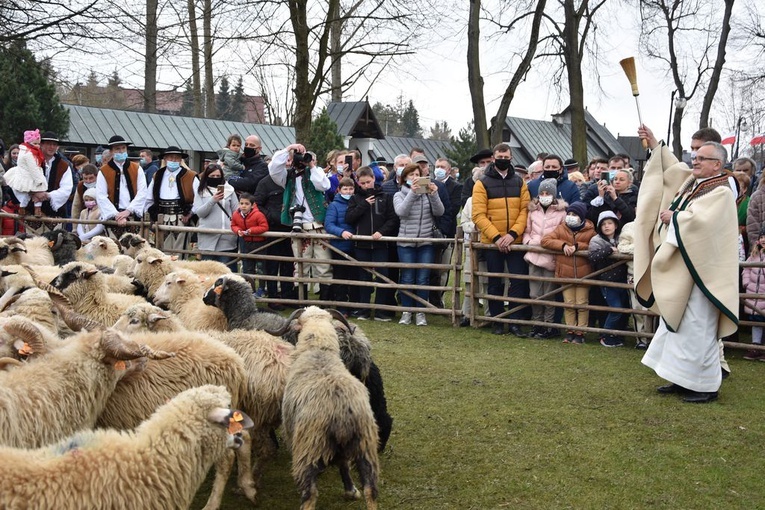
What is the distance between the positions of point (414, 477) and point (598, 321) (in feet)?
16.6

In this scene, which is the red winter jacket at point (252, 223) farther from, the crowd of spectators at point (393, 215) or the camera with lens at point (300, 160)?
the camera with lens at point (300, 160)

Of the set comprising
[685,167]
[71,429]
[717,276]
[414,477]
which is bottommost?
[414,477]

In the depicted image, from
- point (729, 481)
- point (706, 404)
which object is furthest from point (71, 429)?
point (706, 404)

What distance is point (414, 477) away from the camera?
5070 mm

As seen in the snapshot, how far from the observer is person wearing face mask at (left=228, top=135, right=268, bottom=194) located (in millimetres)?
11266

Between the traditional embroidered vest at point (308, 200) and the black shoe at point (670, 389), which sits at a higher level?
the traditional embroidered vest at point (308, 200)

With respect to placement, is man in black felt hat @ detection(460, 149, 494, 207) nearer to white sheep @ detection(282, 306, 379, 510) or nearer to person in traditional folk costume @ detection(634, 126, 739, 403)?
person in traditional folk costume @ detection(634, 126, 739, 403)

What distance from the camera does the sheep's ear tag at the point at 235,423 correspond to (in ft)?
12.0

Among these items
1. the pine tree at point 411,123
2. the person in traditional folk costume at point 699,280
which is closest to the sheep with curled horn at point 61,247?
the person in traditional folk costume at point 699,280

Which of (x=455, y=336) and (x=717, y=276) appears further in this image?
(x=455, y=336)

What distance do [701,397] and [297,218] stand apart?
5784mm

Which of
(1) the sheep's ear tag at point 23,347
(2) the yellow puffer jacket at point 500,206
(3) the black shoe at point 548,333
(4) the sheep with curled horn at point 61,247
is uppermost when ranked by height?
(2) the yellow puffer jacket at point 500,206

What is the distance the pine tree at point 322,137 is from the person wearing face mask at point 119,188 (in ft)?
55.9

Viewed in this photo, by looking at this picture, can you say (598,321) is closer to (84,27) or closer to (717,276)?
(717,276)
